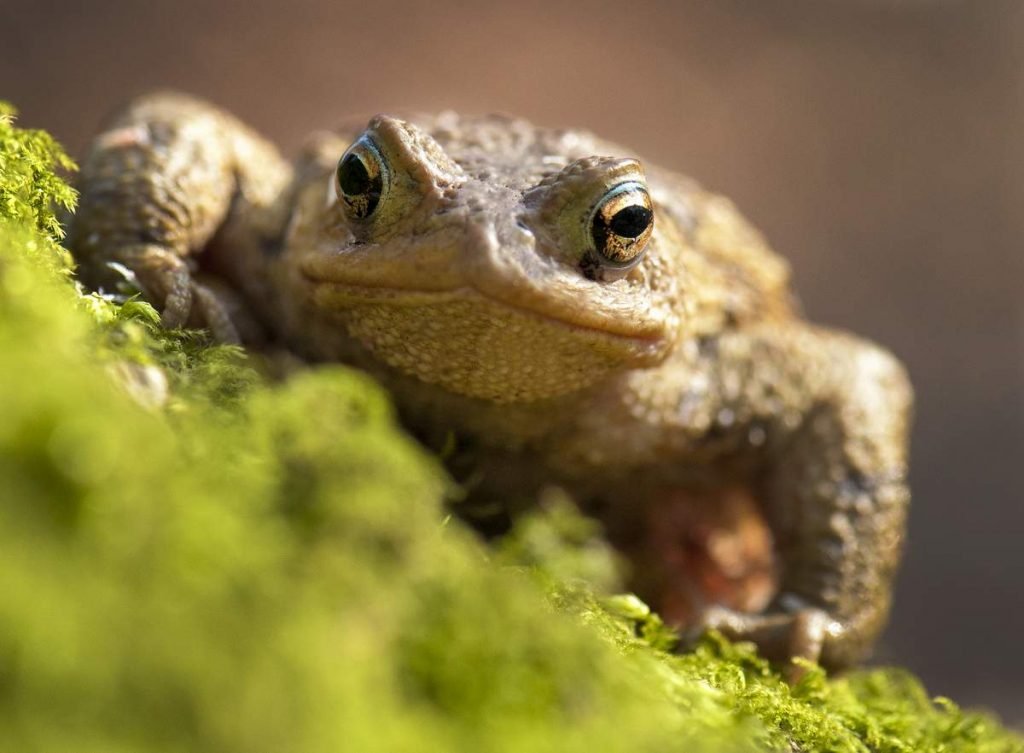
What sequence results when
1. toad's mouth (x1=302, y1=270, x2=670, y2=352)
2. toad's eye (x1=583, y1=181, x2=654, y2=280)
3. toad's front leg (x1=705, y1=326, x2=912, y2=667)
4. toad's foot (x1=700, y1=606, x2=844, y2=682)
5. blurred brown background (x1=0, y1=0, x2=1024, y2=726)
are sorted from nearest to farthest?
1. toad's mouth (x1=302, y1=270, x2=670, y2=352)
2. toad's eye (x1=583, y1=181, x2=654, y2=280)
3. toad's foot (x1=700, y1=606, x2=844, y2=682)
4. toad's front leg (x1=705, y1=326, x2=912, y2=667)
5. blurred brown background (x1=0, y1=0, x2=1024, y2=726)

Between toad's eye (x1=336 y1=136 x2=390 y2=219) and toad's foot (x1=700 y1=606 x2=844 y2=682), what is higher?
toad's eye (x1=336 y1=136 x2=390 y2=219)

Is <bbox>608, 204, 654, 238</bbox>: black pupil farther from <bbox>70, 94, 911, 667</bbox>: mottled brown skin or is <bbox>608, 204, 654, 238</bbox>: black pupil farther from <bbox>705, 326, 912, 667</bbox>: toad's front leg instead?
<bbox>705, 326, 912, 667</bbox>: toad's front leg

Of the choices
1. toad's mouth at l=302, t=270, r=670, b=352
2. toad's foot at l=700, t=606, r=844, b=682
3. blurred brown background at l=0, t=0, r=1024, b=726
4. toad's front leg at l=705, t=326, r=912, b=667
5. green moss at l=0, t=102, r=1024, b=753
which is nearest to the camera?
green moss at l=0, t=102, r=1024, b=753

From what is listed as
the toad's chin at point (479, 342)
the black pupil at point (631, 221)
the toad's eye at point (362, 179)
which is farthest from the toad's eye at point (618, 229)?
the toad's eye at point (362, 179)

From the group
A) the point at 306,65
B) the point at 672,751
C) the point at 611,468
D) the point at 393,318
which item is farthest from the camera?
the point at 306,65

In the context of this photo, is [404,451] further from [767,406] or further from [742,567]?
[742,567]

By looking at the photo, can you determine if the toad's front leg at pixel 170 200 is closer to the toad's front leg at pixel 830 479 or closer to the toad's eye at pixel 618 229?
the toad's eye at pixel 618 229

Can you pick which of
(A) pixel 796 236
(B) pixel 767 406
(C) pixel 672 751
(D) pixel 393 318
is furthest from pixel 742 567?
(A) pixel 796 236

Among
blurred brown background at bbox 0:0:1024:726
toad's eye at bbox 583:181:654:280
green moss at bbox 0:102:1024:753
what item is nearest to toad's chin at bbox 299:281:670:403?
toad's eye at bbox 583:181:654:280

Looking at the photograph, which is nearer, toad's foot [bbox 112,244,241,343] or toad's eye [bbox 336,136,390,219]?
toad's eye [bbox 336,136,390,219]
